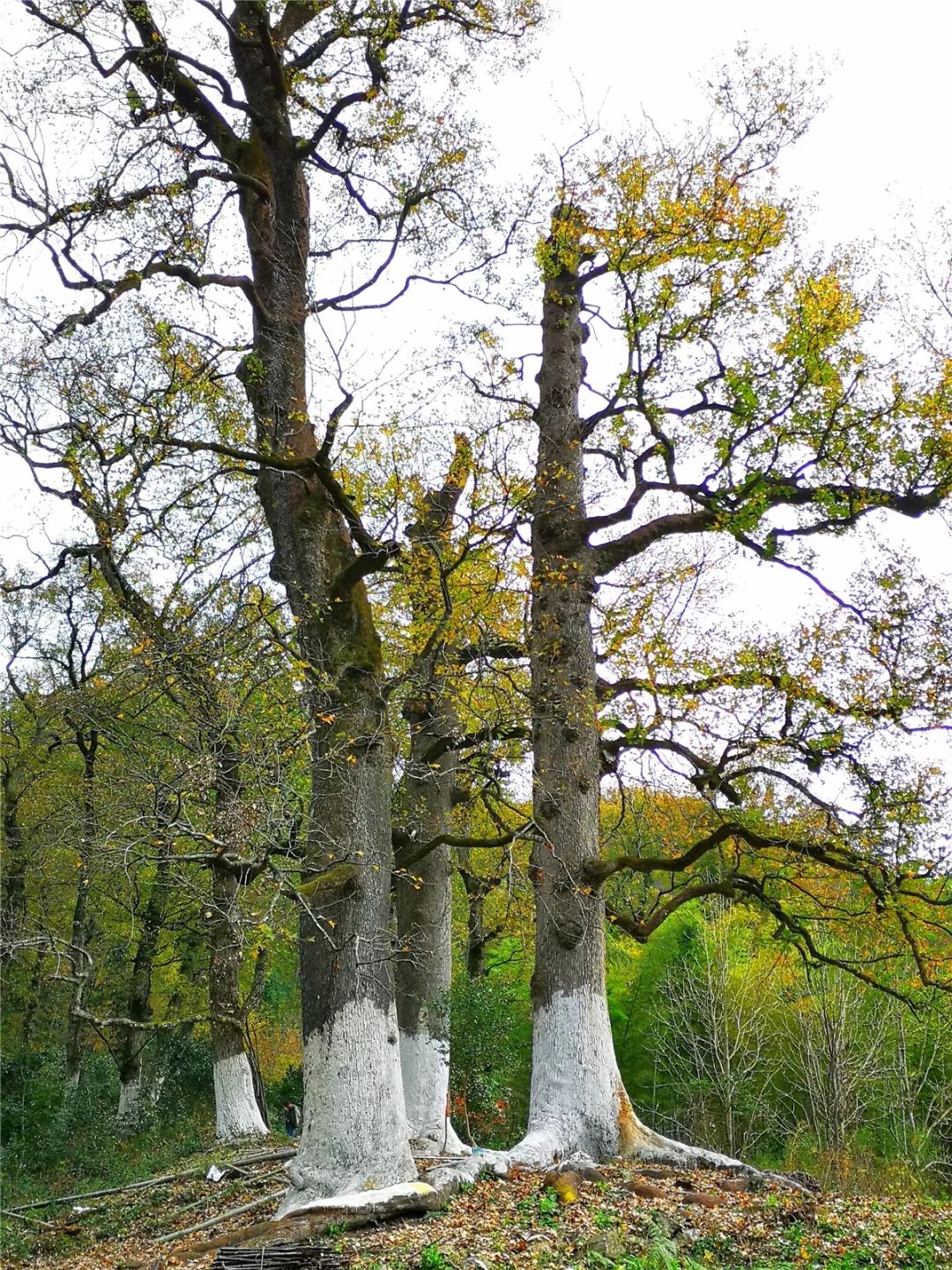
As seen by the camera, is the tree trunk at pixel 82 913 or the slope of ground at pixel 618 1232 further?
the tree trunk at pixel 82 913

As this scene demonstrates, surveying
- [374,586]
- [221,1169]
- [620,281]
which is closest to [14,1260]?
[221,1169]

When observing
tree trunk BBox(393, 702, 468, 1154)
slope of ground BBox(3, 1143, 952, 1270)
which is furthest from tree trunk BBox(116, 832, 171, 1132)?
slope of ground BBox(3, 1143, 952, 1270)

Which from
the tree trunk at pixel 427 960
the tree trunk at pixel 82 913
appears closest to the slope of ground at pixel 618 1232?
the tree trunk at pixel 427 960

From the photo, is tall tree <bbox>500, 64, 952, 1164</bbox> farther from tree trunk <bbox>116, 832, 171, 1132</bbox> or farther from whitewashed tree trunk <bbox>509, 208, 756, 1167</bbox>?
tree trunk <bbox>116, 832, 171, 1132</bbox>

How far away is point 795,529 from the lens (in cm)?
958

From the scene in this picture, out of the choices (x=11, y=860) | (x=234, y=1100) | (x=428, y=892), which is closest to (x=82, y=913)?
(x=11, y=860)

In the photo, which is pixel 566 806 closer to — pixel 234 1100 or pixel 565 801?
pixel 565 801

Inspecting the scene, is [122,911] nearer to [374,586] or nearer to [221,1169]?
[221,1169]

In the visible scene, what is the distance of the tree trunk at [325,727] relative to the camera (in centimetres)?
692

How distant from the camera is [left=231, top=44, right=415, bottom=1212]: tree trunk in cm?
692

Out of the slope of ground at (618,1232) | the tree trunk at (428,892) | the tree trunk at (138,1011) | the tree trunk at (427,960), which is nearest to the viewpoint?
A: the slope of ground at (618,1232)

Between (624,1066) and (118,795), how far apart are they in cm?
1831

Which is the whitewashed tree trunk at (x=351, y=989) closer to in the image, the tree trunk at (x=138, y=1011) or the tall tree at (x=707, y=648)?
the tall tree at (x=707, y=648)

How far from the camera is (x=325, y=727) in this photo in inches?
312
